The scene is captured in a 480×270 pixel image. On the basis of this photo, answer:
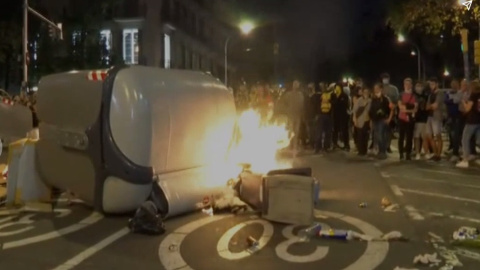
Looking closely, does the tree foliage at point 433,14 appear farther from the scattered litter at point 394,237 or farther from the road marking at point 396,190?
the scattered litter at point 394,237

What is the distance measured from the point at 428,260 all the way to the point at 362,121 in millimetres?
9748

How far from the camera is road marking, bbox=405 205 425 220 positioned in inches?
340

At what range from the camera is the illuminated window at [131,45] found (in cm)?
5116

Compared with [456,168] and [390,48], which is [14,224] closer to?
[456,168]

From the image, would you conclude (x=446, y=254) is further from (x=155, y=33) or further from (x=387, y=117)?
(x=155, y=33)

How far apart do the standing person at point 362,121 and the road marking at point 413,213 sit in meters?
6.73

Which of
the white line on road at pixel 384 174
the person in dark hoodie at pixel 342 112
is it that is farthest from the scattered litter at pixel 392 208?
the person in dark hoodie at pixel 342 112

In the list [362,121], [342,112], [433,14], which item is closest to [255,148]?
[362,121]

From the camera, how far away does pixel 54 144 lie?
916cm

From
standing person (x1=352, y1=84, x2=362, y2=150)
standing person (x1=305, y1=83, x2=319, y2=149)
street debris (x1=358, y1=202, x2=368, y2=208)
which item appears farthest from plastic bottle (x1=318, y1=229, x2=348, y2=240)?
standing person (x1=305, y1=83, x2=319, y2=149)

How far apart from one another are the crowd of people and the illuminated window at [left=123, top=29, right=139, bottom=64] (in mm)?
34297

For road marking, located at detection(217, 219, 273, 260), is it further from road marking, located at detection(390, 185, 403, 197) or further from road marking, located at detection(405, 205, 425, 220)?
road marking, located at detection(390, 185, 403, 197)

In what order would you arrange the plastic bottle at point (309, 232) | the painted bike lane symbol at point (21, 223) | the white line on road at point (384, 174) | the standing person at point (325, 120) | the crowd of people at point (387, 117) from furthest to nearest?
the standing person at point (325, 120), the crowd of people at point (387, 117), the white line on road at point (384, 174), the painted bike lane symbol at point (21, 223), the plastic bottle at point (309, 232)

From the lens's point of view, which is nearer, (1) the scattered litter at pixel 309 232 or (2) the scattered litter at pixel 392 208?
(1) the scattered litter at pixel 309 232
